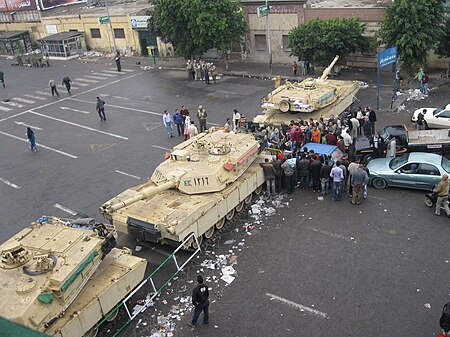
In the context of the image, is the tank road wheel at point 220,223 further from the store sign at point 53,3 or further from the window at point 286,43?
the store sign at point 53,3

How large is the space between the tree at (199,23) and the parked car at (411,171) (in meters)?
18.8

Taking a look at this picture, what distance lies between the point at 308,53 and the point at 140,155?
45.1 ft

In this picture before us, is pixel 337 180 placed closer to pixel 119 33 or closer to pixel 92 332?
pixel 92 332

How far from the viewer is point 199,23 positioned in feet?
105

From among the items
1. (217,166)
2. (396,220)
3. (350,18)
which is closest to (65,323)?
(217,166)

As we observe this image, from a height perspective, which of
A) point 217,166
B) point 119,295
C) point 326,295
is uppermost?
point 217,166

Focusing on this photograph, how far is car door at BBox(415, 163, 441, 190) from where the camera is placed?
16.0 metres

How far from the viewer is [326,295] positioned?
12281 millimetres

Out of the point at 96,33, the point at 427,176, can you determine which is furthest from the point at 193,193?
the point at 96,33

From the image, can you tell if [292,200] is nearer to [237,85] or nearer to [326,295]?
[326,295]

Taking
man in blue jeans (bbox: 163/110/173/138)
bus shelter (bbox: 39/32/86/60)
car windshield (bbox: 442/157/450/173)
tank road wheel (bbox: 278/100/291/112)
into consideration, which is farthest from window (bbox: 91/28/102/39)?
car windshield (bbox: 442/157/450/173)

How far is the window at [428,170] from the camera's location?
15978 mm

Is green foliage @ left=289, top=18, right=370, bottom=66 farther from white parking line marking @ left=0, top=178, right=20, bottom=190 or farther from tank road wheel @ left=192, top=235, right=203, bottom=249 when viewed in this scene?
white parking line marking @ left=0, top=178, right=20, bottom=190

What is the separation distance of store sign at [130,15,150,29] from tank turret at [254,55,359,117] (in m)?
23.1
